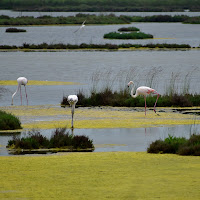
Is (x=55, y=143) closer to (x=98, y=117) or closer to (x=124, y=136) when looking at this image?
(x=124, y=136)

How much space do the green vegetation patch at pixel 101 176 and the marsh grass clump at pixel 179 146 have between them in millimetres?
225

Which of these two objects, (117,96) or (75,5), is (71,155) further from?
(75,5)

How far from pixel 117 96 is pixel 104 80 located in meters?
10.8

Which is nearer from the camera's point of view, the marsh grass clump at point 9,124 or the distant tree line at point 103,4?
the marsh grass clump at point 9,124

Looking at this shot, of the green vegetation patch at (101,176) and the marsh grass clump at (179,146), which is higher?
the marsh grass clump at (179,146)

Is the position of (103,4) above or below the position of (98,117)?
above

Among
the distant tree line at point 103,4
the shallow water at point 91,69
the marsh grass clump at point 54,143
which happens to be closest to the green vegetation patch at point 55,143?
the marsh grass clump at point 54,143

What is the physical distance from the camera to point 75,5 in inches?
5965

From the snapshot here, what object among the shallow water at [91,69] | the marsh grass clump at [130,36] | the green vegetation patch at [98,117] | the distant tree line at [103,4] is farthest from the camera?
the distant tree line at [103,4]

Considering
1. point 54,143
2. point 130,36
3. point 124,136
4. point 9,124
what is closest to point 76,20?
point 130,36

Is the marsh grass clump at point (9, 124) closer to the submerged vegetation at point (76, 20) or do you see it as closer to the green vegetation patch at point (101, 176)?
the green vegetation patch at point (101, 176)

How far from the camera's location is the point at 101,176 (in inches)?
444

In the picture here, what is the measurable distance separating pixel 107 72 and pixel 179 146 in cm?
2557

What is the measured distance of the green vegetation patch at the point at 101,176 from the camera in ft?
32.9
